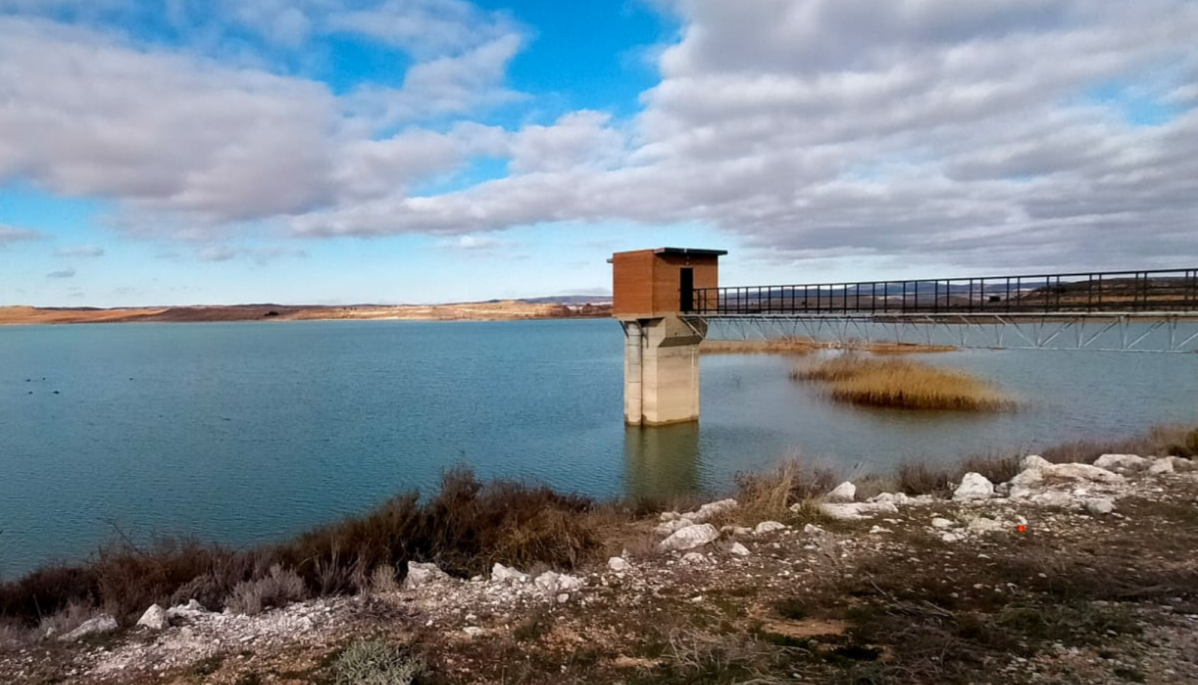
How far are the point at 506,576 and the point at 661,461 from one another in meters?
14.9

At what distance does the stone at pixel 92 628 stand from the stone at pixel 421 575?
2.74m

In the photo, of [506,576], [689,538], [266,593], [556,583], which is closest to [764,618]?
[556,583]

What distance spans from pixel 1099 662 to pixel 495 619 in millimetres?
5028

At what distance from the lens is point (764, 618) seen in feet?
22.8

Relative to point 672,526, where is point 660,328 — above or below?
above

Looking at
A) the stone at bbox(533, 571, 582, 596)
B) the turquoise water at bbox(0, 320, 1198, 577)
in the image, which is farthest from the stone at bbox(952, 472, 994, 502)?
the stone at bbox(533, 571, 582, 596)

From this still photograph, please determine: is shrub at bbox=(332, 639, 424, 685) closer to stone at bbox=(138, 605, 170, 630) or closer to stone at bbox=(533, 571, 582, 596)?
stone at bbox=(533, 571, 582, 596)

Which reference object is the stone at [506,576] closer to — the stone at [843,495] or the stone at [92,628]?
the stone at [92,628]

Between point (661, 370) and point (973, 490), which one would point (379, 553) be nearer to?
point (973, 490)

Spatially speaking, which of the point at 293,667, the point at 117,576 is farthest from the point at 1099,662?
the point at 117,576

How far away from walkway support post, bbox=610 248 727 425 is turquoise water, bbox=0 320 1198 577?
1.37 meters

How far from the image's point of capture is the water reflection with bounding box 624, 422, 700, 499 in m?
18.5

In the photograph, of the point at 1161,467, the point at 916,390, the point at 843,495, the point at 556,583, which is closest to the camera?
the point at 556,583

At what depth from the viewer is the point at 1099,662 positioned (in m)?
5.73
